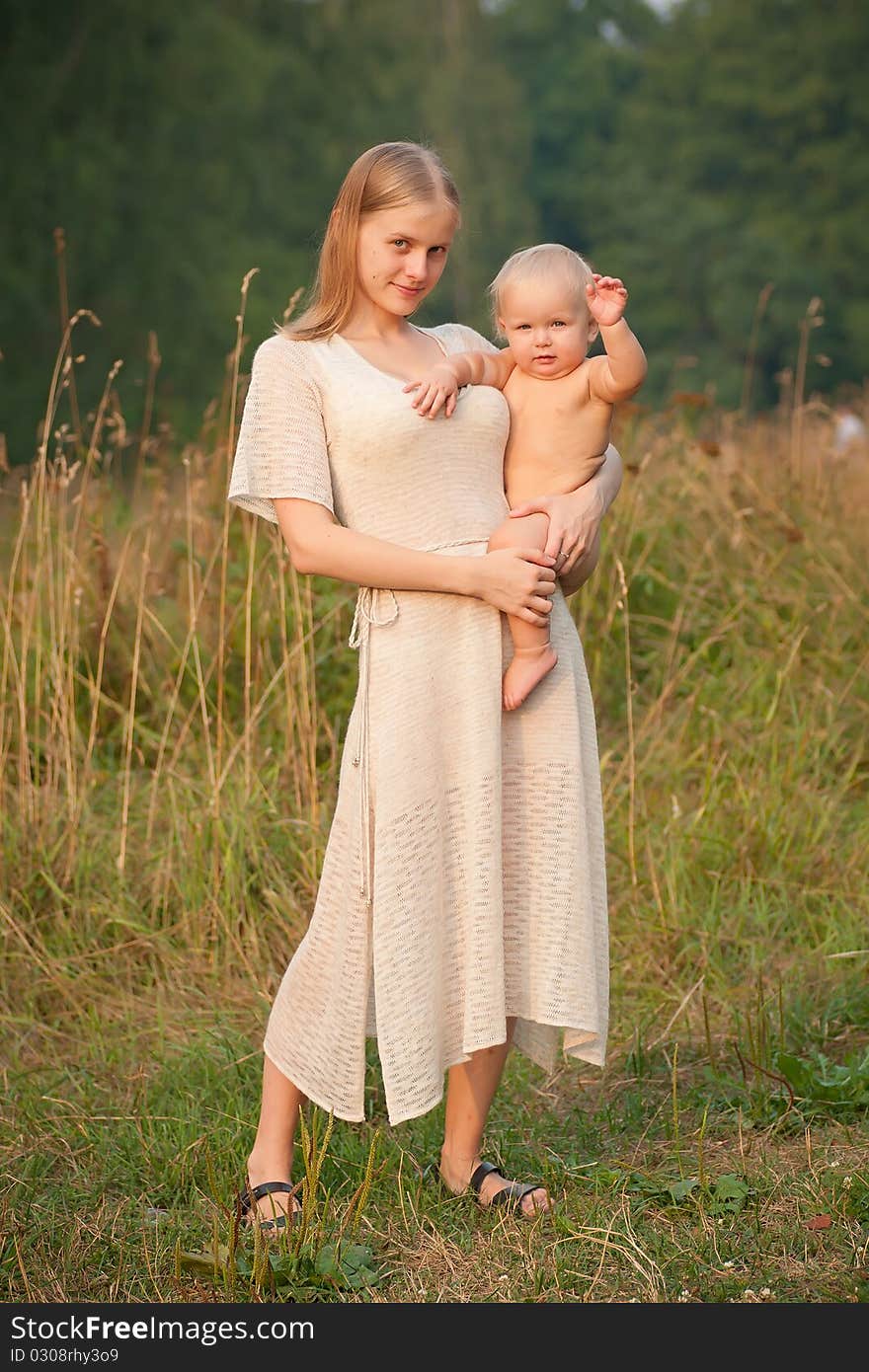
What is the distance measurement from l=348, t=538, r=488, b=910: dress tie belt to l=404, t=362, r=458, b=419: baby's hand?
223mm

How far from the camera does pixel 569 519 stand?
2.59m

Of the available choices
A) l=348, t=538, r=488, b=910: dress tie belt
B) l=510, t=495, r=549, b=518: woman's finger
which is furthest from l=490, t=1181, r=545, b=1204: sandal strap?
l=510, t=495, r=549, b=518: woman's finger

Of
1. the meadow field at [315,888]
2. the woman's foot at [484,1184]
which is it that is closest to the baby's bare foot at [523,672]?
the meadow field at [315,888]

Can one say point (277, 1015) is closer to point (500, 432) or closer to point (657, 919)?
point (500, 432)

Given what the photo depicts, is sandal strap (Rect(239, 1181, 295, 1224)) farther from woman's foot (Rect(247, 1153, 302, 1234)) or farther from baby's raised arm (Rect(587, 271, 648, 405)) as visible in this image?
baby's raised arm (Rect(587, 271, 648, 405))

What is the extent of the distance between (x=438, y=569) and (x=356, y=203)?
0.64 meters

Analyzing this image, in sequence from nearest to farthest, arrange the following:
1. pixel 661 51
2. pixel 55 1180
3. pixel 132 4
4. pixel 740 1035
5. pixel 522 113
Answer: pixel 55 1180
pixel 740 1035
pixel 132 4
pixel 522 113
pixel 661 51

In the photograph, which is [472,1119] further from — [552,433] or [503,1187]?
[552,433]

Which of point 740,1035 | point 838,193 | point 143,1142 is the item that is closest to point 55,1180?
point 143,1142

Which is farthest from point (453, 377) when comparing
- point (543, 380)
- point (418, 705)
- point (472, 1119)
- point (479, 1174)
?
point (479, 1174)

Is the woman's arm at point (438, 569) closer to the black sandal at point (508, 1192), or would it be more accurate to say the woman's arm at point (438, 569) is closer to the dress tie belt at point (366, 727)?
the dress tie belt at point (366, 727)
